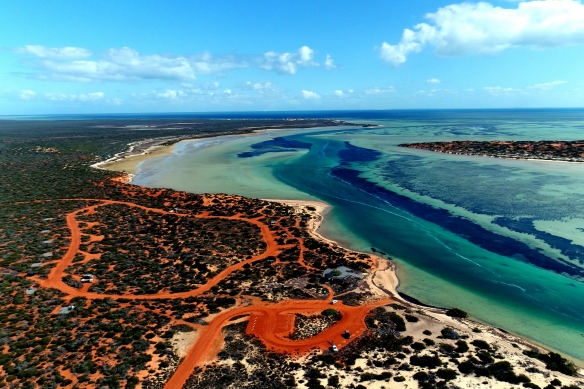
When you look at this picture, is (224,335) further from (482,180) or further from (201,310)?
(482,180)

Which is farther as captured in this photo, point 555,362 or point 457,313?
point 457,313

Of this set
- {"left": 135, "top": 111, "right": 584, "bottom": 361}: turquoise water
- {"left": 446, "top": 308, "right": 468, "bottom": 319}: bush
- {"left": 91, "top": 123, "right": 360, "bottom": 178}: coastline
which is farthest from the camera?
{"left": 91, "top": 123, "right": 360, "bottom": 178}: coastline

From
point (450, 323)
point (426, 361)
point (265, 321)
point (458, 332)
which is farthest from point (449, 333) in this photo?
point (265, 321)

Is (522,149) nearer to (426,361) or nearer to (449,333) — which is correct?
(449,333)

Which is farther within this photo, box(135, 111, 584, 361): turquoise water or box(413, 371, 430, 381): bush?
box(135, 111, 584, 361): turquoise water

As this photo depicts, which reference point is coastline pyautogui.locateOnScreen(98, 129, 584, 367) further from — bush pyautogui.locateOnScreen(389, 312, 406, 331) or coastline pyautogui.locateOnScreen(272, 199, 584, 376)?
bush pyautogui.locateOnScreen(389, 312, 406, 331)

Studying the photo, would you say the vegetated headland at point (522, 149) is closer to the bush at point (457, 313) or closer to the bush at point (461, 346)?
the bush at point (457, 313)

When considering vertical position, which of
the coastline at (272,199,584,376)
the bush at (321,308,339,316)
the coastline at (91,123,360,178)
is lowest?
the coastline at (272,199,584,376)

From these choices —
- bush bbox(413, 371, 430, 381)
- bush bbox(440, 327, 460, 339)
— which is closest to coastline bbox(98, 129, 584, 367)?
bush bbox(440, 327, 460, 339)
